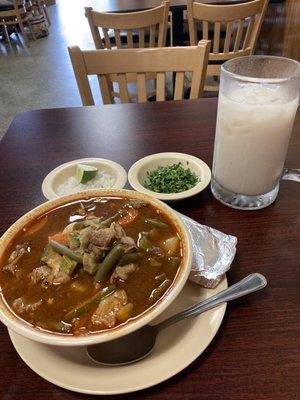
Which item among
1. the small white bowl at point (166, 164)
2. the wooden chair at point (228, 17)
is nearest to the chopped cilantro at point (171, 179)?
the small white bowl at point (166, 164)

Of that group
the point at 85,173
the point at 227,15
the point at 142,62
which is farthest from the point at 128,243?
the point at 227,15

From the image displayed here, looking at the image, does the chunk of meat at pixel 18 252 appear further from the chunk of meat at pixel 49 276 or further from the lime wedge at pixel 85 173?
the lime wedge at pixel 85 173

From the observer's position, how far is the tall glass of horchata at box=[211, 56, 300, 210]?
0.79m

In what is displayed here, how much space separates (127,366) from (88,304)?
0.41ft

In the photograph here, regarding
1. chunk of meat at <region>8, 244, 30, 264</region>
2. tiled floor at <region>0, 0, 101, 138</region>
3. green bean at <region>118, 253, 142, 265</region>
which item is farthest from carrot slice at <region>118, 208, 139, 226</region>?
tiled floor at <region>0, 0, 101, 138</region>

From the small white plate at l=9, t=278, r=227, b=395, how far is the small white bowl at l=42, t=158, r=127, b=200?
43cm

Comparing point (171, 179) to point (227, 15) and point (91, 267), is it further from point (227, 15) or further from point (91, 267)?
point (227, 15)

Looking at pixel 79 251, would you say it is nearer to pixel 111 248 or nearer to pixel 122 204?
pixel 111 248

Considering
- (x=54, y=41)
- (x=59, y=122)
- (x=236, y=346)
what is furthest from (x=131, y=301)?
(x=54, y=41)

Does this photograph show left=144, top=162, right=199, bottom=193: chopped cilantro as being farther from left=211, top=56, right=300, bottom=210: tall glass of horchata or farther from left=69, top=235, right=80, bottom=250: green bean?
left=69, top=235, right=80, bottom=250: green bean

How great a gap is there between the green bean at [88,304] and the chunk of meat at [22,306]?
0.06m

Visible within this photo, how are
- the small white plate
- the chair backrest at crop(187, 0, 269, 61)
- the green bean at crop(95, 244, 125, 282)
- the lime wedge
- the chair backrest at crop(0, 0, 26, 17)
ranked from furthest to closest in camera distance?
the chair backrest at crop(0, 0, 26, 17), the chair backrest at crop(187, 0, 269, 61), the lime wedge, the green bean at crop(95, 244, 125, 282), the small white plate

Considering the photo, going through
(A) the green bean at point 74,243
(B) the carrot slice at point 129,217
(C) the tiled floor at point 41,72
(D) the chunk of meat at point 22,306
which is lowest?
(C) the tiled floor at point 41,72

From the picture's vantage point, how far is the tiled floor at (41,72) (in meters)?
4.18
